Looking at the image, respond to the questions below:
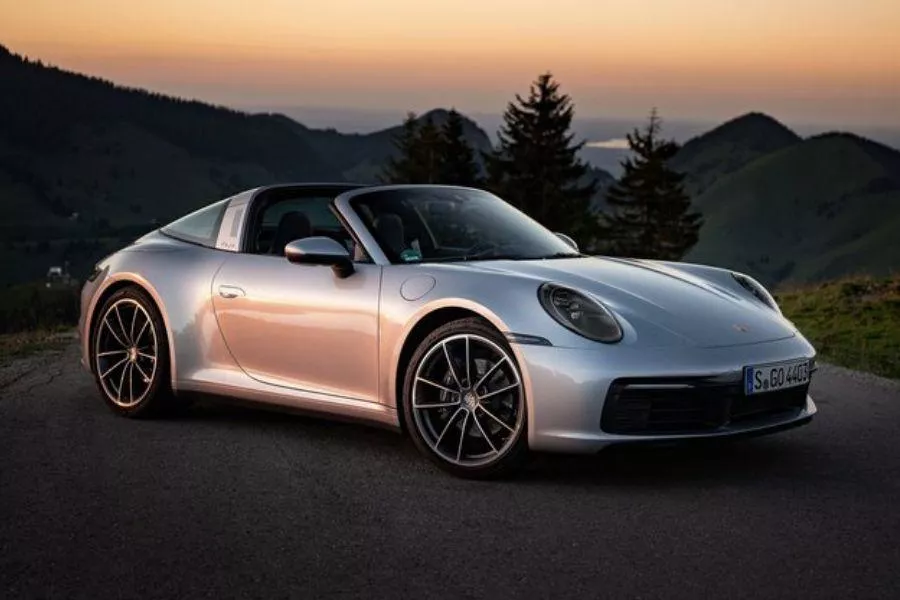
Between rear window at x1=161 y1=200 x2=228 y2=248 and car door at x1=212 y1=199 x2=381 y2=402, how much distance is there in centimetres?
40

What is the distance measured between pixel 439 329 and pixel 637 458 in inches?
51.2

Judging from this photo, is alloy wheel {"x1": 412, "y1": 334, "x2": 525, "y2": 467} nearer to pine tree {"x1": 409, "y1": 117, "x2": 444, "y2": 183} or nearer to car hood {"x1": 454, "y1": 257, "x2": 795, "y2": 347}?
car hood {"x1": 454, "y1": 257, "x2": 795, "y2": 347}

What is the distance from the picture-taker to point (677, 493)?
553cm

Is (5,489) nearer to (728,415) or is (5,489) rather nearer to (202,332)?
(202,332)

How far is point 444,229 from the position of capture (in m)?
6.95

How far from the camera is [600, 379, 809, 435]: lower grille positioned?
5492 millimetres

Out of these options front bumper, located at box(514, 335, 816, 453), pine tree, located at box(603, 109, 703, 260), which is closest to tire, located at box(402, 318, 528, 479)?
front bumper, located at box(514, 335, 816, 453)

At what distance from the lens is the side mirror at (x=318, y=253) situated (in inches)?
249

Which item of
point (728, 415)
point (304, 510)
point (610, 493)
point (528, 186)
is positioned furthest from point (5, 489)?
point (528, 186)

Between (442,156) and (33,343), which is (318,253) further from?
(442,156)

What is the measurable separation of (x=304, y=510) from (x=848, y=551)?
7.27 feet

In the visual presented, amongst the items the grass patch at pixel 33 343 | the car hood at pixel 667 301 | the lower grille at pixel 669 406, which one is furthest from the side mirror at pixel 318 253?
the grass patch at pixel 33 343

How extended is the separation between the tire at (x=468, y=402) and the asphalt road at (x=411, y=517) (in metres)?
0.13

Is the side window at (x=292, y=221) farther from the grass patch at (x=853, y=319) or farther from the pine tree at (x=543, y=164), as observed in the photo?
the pine tree at (x=543, y=164)
